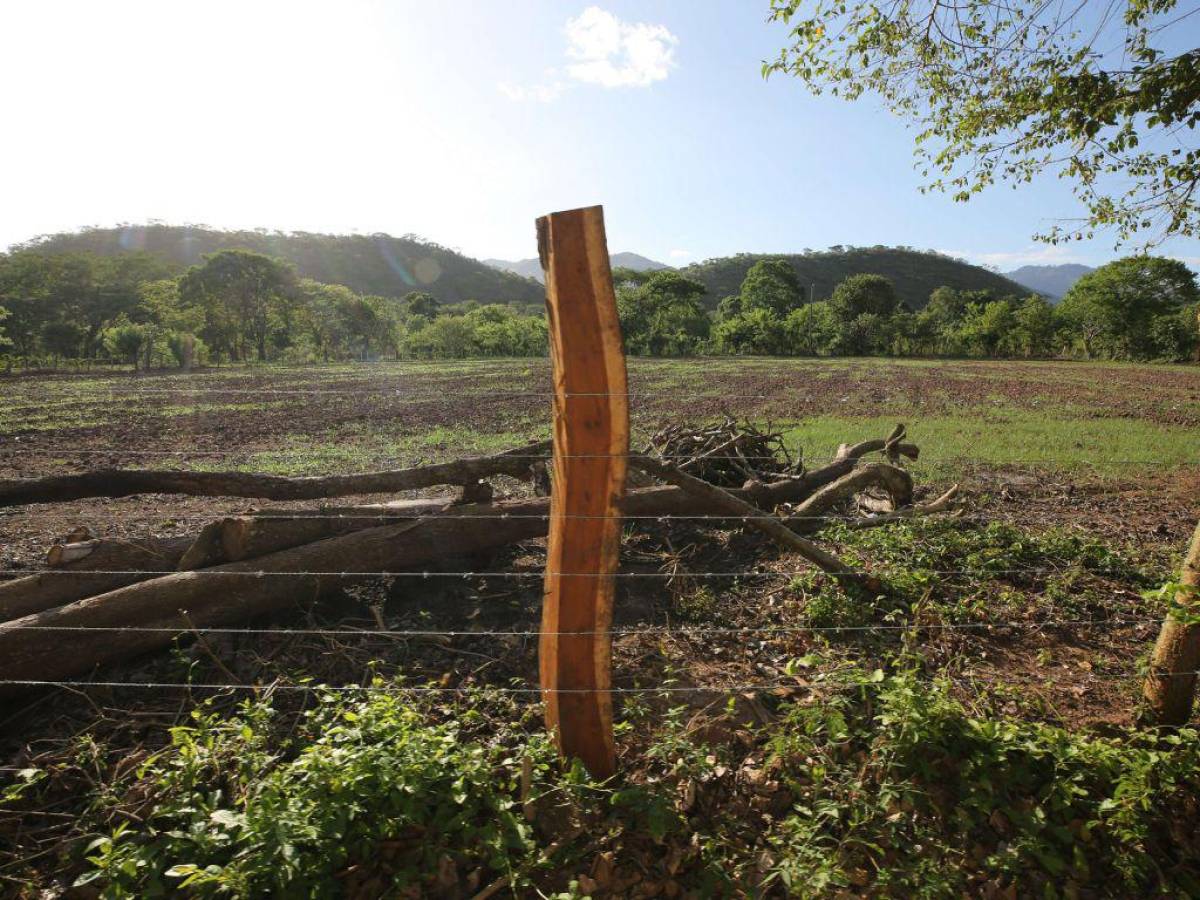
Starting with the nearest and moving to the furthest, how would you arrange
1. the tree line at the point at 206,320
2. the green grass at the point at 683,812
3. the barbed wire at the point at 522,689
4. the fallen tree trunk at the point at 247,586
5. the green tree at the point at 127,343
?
1. the green grass at the point at 683,812
2. the barbed wire at the point at 522,689
3. the fallen tree trunk at the point at 247,586
4. the green tree at the point at 127,343
5. the tree line at the point at 206,320

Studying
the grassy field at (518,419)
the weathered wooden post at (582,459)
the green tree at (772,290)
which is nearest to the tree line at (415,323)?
the green tree at (772,290)

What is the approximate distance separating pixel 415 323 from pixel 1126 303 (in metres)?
73.4

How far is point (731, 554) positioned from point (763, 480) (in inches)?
58.3

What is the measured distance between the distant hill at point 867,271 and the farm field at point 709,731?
121066mm

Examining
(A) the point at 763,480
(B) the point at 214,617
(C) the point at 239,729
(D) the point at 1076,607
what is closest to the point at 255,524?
(B) the point at 214,617

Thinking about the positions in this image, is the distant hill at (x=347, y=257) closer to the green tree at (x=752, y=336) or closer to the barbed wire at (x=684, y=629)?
the green tree at (x=752, y=336)

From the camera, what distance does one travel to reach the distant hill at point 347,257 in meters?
137

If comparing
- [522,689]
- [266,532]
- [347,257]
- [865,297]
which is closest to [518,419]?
[266,532]

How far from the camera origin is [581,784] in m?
2.46

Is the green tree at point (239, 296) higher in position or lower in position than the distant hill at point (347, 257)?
lower

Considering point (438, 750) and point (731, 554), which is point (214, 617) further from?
point (731, 554)

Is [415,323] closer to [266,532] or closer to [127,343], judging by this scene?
[127,343]

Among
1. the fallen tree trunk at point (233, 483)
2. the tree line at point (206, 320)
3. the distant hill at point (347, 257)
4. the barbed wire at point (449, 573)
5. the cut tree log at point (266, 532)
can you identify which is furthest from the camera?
the distant hill at point (347, 257)

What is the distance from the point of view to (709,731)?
291cm
